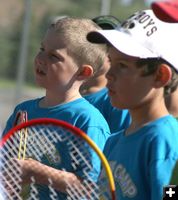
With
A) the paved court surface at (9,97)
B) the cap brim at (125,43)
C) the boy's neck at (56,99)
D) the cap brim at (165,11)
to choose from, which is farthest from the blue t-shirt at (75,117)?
the paved court surface at (9,97)

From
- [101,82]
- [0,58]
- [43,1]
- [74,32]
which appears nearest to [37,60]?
[74,32]

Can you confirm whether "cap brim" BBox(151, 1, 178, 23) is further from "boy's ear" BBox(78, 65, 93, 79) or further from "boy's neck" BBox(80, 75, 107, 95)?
"boy's neck" BBox(80, 75, 107, 95)

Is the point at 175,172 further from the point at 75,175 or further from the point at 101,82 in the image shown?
the point at 101,82

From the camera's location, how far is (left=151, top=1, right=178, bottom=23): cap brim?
3738mm

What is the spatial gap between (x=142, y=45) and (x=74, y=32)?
99 centimetres

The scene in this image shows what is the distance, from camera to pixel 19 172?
378cm

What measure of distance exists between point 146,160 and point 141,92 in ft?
1.06

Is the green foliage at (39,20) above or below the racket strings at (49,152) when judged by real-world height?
above

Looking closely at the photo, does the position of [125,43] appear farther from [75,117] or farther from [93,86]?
[93,86]

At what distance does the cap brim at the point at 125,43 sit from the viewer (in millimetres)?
3793

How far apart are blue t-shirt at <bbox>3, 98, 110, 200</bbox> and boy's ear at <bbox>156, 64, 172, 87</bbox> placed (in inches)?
19.7

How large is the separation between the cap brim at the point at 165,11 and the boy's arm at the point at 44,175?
74cm

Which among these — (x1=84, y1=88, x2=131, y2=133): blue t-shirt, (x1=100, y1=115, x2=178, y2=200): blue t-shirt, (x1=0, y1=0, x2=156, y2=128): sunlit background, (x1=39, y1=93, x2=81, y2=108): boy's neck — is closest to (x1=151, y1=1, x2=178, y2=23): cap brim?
(x1=100, y1=115, x2=178, y2=200): blue t-shirt

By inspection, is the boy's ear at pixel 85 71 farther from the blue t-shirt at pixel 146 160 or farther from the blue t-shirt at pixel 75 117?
the blue t-shirt at pixel 146 160
